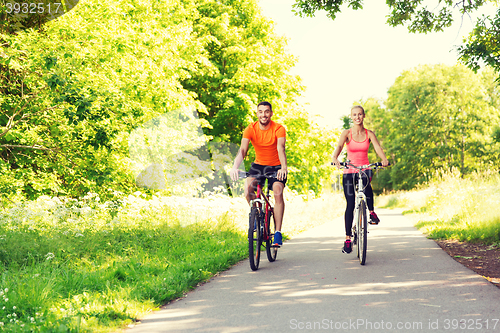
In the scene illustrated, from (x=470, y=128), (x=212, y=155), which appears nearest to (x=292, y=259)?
(x=212, y=155)

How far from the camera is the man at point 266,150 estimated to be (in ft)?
20.3

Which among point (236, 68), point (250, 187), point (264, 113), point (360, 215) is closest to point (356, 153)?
point (360, 215)

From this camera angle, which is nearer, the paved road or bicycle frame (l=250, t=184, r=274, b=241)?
the paved road

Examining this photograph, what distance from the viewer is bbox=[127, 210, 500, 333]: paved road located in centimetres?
354

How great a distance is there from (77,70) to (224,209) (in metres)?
4.91

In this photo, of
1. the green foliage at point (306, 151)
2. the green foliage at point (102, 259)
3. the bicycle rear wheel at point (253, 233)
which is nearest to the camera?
the green foliage at point (102, 259)

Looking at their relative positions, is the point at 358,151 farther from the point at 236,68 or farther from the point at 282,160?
the point at 236,68

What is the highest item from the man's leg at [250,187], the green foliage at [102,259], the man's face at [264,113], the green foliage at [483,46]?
the green foliage at [483,46]

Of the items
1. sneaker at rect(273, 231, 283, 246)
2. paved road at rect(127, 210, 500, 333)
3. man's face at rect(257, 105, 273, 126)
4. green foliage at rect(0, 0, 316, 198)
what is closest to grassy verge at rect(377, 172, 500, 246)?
paved road at rect(127, 210, 500, 333)

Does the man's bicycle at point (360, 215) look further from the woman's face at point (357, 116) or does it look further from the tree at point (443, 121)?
the tree at point (443, 121)

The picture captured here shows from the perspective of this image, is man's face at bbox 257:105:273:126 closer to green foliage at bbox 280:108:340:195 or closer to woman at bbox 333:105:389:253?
woman at bbox 333:105:389:253

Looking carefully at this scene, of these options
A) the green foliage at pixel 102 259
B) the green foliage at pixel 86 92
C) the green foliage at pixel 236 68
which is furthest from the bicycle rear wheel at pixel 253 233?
the green foliage at pixel 236 68

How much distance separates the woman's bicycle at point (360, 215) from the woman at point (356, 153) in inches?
4.0

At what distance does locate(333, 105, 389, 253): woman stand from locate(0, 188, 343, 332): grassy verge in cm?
203
